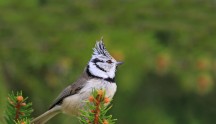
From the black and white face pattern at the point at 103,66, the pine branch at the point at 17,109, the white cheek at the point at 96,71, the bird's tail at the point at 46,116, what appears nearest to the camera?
the pine branch at the point at 17,109

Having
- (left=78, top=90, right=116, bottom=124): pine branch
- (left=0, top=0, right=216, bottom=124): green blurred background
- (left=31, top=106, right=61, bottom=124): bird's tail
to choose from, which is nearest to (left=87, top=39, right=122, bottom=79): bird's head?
(left=31, top=106, right=61, bottom=124): bird's tail

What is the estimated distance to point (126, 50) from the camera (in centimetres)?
646

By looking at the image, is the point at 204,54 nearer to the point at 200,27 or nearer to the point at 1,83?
the point at 200,27

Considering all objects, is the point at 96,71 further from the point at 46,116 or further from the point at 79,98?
the point at 46,116

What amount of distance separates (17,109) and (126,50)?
Answer: 125 inches

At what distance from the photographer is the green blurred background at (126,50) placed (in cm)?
648

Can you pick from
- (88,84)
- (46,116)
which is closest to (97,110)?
(46,116)

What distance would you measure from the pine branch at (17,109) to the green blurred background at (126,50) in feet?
9.26

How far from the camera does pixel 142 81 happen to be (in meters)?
7.40

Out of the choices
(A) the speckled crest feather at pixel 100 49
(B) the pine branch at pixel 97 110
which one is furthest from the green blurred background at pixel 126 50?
(B) the pine branch at pixel 97 110

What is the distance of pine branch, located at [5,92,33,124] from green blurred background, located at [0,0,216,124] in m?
2.82

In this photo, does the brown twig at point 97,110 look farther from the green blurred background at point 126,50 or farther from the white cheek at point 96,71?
the green blurred background at point 126,50

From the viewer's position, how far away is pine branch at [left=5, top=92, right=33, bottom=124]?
11.0ft

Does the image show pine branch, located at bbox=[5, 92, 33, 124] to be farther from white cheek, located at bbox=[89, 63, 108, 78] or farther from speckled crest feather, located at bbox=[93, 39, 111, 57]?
white cheek, located at bbox=[89, 63, 108, 78]
